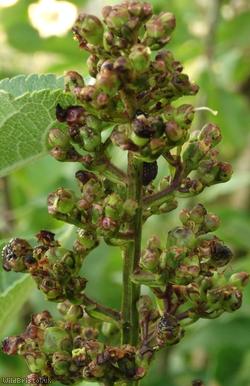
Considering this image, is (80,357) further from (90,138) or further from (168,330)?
(90,138)

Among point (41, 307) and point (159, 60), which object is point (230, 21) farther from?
point (159, 60)

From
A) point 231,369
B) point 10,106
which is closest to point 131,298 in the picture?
point 10,106

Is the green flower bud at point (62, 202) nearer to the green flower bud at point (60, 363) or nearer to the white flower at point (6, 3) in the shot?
the green flower bud at point (60, 363)

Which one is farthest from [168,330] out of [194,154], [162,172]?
[162,172]

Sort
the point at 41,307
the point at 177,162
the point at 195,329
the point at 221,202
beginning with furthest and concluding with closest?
1. the point at 221,202
2. the point at 195,329
3. the point at 41,307
4. the point at 177,162

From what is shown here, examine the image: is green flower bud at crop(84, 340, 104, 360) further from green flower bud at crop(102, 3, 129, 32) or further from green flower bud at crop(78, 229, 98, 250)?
green flower bud at crop(102, 3, 129, 32)

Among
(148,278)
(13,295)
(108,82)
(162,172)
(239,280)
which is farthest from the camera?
(162,172)
